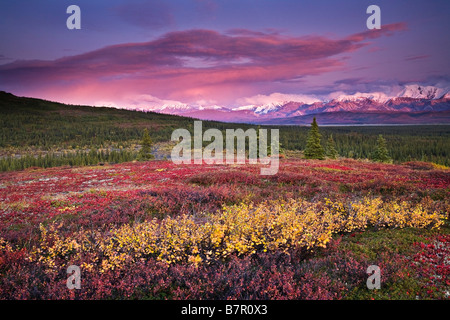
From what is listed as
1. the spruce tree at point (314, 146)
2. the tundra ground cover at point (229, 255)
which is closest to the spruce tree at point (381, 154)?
the spruce tree at point (314, 146)

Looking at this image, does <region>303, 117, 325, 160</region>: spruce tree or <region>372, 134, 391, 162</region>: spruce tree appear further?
<region>372, 134, 391, 162</region>: spruce tree

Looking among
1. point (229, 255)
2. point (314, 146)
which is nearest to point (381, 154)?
point (314, 146)

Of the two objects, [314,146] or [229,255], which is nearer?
[229,255]

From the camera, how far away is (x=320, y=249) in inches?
306

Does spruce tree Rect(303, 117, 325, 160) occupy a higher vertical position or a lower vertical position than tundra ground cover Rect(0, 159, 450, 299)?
higher

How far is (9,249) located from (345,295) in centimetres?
909

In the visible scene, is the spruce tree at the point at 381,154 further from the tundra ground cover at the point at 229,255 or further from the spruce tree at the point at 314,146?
the tundra ground cover at the point at 229,255

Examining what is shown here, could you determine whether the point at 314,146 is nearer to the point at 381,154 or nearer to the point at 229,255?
the point at 381,154

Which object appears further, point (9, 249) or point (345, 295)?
point (9, 249)

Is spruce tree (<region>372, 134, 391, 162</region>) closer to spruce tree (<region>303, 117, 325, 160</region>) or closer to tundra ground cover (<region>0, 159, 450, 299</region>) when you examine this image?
spruce tree (<region>303, 117, 325, 160</region>)

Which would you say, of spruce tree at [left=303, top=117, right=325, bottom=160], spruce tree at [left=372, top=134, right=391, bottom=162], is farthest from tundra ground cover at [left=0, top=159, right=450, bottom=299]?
spruce tree at [left=372, top=134, right=391, bottom=162]
